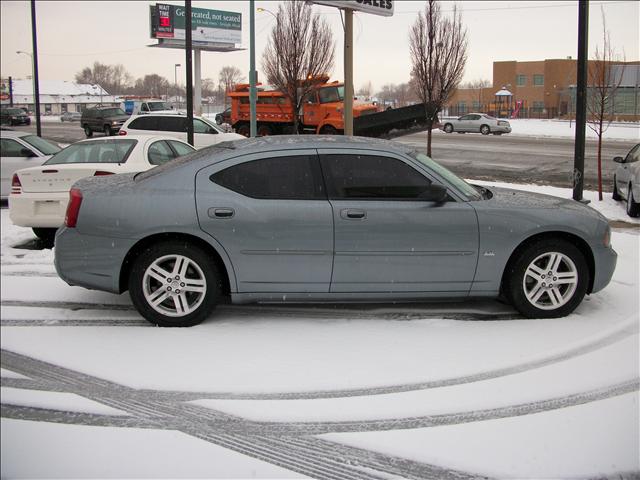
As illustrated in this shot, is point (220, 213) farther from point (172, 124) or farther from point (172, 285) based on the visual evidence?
point (172, 124)

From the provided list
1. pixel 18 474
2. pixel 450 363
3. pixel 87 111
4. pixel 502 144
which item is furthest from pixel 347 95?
pixel 87 111

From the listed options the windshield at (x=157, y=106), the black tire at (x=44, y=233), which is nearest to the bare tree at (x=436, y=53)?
the black tire at (x=44, y=233)

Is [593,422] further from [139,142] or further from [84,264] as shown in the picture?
[139,142]

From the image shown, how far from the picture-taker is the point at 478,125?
39938mm

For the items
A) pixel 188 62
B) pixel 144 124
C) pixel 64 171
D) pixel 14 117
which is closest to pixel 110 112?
pixel 14 117

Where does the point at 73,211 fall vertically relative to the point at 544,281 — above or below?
above

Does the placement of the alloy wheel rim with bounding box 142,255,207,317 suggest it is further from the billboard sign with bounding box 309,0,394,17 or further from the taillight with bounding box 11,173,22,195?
the billboard sign with bounding box 309,0,394,17

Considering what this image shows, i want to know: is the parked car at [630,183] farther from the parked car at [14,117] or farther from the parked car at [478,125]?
the parked car at [14,117]

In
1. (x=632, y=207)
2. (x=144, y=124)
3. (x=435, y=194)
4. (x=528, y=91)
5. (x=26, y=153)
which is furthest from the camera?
(x=528, y=91)

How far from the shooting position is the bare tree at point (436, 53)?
17.0 m

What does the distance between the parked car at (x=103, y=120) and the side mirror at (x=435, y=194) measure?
109ft

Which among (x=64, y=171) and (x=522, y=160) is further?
(x=522, y=160)

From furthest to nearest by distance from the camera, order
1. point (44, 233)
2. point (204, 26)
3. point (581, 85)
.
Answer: point (204, 26), point (581, 85), point (44, 233)

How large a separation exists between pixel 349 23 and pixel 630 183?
7539 mm
